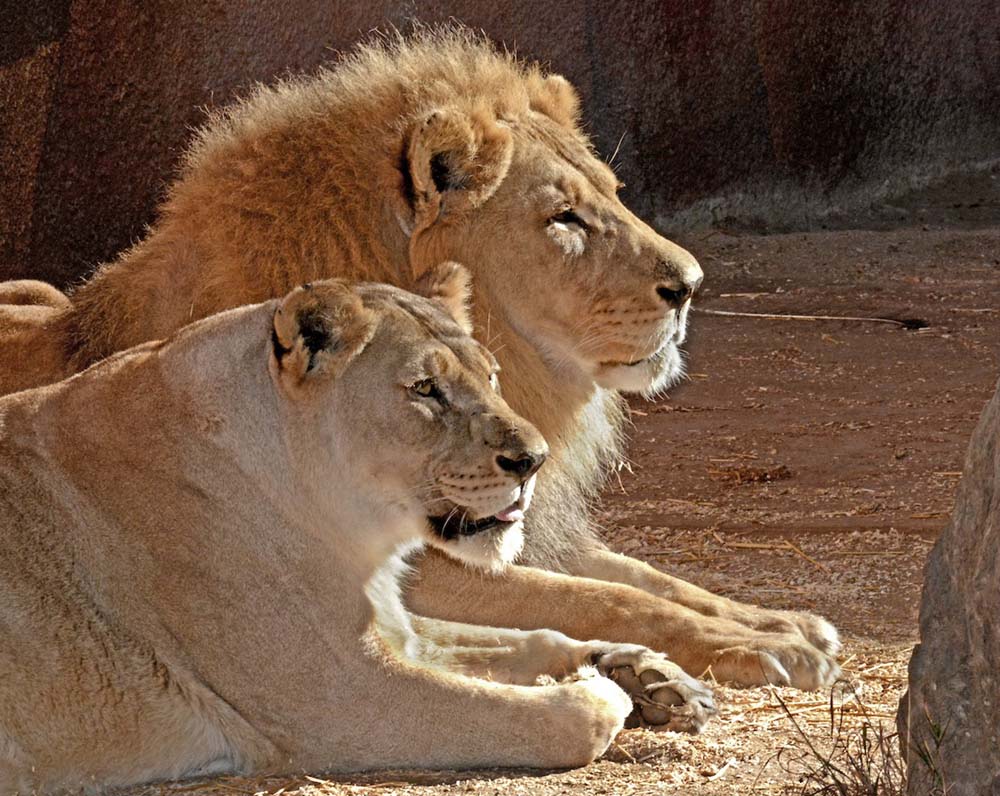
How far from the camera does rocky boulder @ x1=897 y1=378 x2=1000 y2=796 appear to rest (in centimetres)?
308

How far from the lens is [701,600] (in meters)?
5.24

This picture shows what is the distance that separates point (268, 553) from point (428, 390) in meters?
0.56

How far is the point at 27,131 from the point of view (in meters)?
8.02

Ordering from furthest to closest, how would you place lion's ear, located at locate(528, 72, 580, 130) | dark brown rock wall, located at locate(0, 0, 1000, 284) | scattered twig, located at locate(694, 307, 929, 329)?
scattered twig, located at locate(694, 307, 929, 329) → dark brown rock wall, located at locate(0, 0, 1000, 284) → lion's ear, located at locate(528, 72, 580, 130)

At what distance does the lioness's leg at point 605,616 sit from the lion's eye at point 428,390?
971 millimetres

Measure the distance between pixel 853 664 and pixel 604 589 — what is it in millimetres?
759

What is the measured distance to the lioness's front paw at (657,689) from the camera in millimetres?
4312

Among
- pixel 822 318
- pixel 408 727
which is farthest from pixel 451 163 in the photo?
pixel 822 318

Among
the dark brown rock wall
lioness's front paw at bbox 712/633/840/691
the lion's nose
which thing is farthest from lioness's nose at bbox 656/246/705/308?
the dark brown rock wall

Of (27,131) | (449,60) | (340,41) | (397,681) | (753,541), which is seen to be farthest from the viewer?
(340,41)

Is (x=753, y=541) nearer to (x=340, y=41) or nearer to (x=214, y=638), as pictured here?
(x=214, y=638)

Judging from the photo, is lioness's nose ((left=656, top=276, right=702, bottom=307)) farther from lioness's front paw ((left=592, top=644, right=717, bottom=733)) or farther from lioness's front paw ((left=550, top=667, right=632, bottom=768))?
lioness's front paw ((left=550, top=667, right=632, bottom=768))

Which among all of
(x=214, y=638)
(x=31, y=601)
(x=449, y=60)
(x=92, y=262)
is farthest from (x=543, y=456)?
(x=92, y=262)

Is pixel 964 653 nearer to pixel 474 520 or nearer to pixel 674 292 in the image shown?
pixel 474 520
